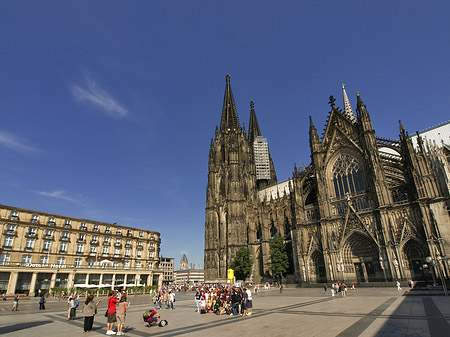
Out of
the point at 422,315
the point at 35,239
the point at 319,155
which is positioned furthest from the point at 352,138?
the point at 35,239

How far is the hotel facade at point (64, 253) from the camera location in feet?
137

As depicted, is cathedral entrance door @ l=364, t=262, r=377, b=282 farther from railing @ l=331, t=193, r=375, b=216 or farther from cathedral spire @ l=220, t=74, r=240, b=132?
cathedral spire @ l=220, t=74, r=240, b=132

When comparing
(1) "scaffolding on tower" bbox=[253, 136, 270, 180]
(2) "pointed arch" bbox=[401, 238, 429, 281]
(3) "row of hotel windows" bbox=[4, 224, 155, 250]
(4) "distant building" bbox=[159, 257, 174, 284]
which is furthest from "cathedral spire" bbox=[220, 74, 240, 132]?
(4) "distant building" bbox=[159, 257, 174, 284]

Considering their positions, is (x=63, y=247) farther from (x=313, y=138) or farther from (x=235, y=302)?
(x=313, y=138)

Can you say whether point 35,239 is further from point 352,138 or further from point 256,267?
point 352,138

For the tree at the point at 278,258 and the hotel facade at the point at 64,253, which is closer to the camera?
the tree at the point at 278,258

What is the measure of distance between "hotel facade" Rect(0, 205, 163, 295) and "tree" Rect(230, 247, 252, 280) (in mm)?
18844

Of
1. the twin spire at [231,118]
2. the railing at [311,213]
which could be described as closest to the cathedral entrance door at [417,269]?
the railing at [311,213]

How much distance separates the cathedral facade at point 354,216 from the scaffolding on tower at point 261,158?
62.0 feet

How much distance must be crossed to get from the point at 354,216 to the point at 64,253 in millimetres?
48526

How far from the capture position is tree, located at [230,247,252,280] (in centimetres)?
4841

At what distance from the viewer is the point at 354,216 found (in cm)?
3556

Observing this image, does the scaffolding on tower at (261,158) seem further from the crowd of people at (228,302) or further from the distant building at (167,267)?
the distant building at (167,267)

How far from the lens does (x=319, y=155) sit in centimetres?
4225
